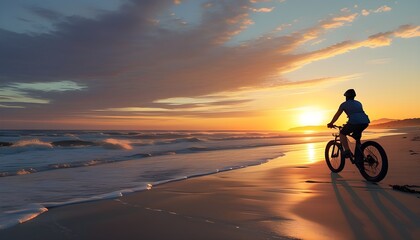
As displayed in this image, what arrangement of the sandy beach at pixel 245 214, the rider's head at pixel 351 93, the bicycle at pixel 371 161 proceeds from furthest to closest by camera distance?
the rider's head at pixel 351 93 < the bicycle at pixel 371 161 < the sandy beach at pixel 245 214

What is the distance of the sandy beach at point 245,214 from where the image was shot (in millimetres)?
3455

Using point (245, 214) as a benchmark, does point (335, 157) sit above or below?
above

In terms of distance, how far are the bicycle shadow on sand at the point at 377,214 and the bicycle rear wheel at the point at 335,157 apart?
7.74ft

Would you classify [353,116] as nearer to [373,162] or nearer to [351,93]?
[351,93]

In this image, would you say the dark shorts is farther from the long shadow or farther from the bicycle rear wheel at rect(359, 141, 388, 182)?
the long shadow

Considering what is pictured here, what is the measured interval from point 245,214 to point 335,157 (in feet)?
16.9

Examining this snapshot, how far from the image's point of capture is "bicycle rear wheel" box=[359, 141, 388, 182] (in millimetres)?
6532

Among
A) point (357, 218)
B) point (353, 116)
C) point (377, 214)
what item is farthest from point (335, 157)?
point (357, 218)

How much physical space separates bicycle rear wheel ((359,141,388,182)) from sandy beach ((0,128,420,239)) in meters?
0.25

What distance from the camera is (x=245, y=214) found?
4.21m

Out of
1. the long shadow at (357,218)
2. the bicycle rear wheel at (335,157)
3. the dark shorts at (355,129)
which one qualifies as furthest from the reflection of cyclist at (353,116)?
the long shadow at (357,218)

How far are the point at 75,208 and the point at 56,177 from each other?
168 inches

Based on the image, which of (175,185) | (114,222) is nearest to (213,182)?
(175,185)

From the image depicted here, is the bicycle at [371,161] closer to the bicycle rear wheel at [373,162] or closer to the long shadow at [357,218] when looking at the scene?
the bicycle rear wheel at [373,162]
